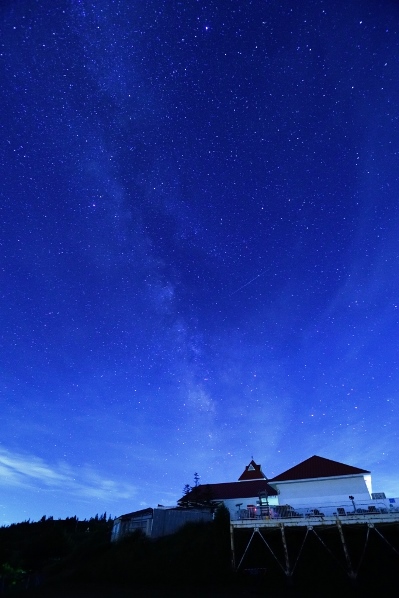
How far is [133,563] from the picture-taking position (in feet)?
104

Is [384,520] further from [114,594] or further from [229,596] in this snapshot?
[114,594]

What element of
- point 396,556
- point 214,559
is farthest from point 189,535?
point 396,556

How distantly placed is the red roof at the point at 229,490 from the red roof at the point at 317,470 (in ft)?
31.7

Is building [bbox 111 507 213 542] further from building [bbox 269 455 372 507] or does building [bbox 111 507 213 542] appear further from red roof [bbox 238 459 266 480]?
red roof [bbox 238 459 266 480]

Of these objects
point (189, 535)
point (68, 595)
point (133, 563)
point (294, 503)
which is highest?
point (294, 503)

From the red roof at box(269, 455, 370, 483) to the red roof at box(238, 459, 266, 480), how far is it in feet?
62.4

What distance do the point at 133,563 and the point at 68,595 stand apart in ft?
23.8

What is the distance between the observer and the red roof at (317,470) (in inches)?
1319

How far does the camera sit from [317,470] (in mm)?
35031

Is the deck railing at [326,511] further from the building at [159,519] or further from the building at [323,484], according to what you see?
the building at [159,519]

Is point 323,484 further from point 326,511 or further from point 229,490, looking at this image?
point 229,490

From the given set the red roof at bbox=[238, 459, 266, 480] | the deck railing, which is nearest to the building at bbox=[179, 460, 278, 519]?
the red roof at bbox=[238, 459, 266, 480]

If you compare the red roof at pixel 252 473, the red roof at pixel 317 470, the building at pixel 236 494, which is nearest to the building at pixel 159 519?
the building at pixel 236 494

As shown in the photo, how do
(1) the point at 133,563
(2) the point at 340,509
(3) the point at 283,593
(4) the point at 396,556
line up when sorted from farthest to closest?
(1) the point at 133,563
(2) the point at 340,509
(4) the point at 396,556
(3) the point at 283,593
